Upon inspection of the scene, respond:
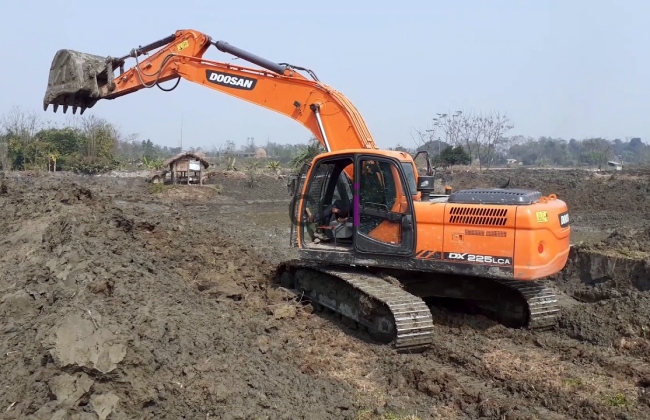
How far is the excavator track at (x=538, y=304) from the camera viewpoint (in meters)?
7.64

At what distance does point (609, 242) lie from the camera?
12.0 m

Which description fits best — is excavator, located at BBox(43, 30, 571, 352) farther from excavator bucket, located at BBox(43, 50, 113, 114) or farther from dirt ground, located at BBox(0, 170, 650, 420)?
dirt ground, located at BBox(0, 170, 650, 420)

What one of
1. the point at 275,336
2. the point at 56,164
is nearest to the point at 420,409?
the point at 275,336

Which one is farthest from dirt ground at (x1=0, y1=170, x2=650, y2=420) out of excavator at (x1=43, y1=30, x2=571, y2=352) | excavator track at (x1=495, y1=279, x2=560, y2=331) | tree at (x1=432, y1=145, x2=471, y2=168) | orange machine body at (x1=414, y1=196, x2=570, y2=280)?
tree at (x1=432, y1=145, x2=471, y2=168)

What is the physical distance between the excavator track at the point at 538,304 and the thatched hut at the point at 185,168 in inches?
972

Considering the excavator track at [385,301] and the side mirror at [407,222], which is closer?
the excavator track at [385,301]

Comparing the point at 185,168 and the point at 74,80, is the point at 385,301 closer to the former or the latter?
the point at 74,80

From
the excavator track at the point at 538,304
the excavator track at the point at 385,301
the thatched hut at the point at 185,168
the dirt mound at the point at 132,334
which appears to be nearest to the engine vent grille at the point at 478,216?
the excavator track at the point at 385,301

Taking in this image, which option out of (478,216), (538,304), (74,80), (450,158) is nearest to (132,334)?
(478,216)

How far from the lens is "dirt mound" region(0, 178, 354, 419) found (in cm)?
491

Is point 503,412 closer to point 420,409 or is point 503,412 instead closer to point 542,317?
point 420,409

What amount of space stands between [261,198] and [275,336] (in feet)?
77.5

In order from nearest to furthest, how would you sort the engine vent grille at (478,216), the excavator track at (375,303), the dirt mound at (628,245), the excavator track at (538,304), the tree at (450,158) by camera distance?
the excavator track at (375,303), the engine vent grille at (478,216), the excavator track at (538,304), the dirt mound at (628,245), the tree at (450,158)

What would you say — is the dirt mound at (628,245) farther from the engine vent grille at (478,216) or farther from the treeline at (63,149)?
the treeline at (63,149)
